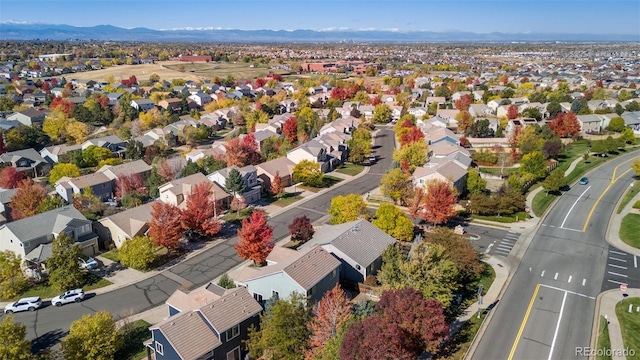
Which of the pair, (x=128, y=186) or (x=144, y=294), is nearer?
(x=144, y=294)

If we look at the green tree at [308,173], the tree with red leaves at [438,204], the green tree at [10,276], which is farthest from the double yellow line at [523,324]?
the green tree at [10,276]

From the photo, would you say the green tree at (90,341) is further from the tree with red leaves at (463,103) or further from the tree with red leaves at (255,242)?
the tree with red leaves at (463,103)

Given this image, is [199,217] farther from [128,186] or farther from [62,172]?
[62,172]

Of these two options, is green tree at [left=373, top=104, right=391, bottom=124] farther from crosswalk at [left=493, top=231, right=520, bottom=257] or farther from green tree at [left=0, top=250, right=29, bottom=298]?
green tree at [left=0, top=250, right=29, bottom=298]

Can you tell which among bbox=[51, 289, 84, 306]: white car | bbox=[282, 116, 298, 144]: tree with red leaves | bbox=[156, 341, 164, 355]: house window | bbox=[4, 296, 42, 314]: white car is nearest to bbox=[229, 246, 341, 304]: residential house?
bbox=[156, 341, 164, 355]: house window

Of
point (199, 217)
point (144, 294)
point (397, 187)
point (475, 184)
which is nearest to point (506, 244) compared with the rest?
point (475, 184)

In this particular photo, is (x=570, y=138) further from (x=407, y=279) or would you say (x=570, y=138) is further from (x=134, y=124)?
(x=134, y=124)

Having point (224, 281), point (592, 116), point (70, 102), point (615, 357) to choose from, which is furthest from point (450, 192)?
point (70, 102)
